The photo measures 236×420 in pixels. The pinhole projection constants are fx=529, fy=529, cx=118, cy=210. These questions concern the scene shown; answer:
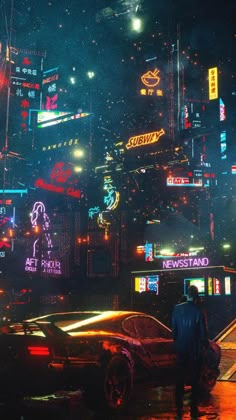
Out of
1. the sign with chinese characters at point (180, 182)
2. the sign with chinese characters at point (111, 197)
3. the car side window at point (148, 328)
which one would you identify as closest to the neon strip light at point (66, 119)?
A: the sign with chinese characters at point (111, 197)

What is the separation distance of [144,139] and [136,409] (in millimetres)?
21342

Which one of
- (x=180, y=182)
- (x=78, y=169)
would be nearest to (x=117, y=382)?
(x=180, y=182)

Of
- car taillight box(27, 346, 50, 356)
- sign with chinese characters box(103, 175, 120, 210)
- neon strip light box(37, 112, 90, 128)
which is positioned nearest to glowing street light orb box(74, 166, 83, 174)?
sign with chinese characters box(103, 175, 120, 210)

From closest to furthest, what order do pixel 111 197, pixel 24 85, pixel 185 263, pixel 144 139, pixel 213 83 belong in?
pixel 185 263
pixel 111 197
pixel 144 139
pixel 213 83
pixel 24 85

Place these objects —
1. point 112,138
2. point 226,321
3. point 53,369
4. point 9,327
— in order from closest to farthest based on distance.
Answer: point 53,369, point 9,327, point 226,321, point 112,138

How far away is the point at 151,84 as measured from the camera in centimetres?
2884

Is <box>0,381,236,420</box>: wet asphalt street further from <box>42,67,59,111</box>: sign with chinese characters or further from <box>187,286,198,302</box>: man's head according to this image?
<box>42,67,59,111</box>: sign with chinese characters

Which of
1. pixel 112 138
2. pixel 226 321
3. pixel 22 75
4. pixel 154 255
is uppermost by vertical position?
pixel 22 75

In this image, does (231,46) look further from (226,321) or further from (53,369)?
(53,369)

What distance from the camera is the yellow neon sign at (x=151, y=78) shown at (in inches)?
1132

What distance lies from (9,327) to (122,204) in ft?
65.1

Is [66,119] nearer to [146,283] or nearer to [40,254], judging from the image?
[146,283]

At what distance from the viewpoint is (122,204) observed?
26.6 meters

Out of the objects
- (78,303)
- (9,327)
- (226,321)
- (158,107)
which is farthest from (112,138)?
(9,327)
